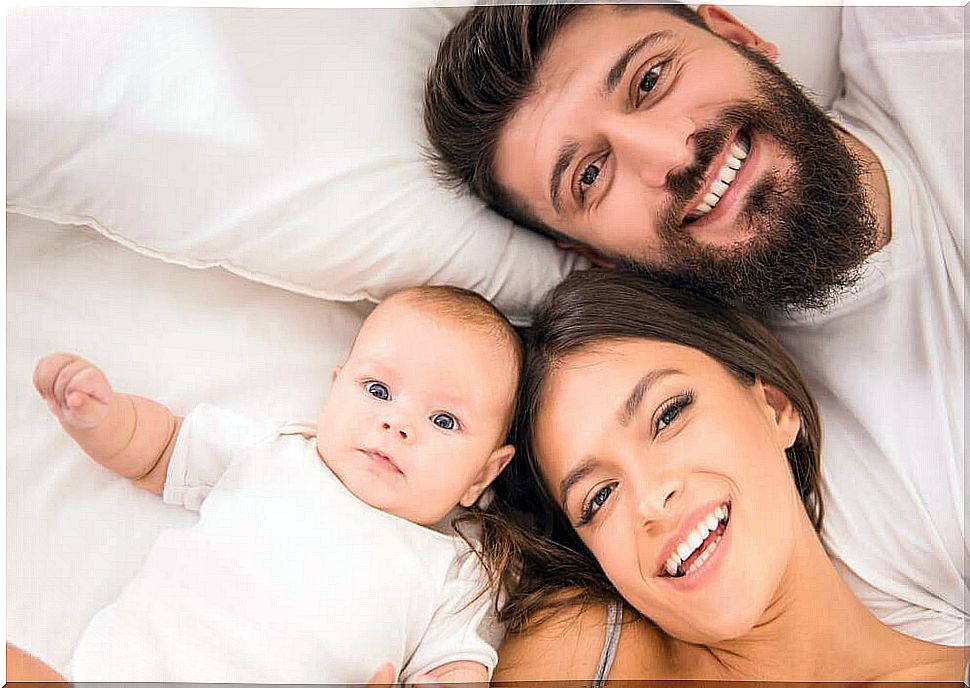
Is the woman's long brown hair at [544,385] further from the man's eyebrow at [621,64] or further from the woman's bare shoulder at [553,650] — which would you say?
the man's eyebrow at [621,64]

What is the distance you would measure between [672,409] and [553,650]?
10.1 inches

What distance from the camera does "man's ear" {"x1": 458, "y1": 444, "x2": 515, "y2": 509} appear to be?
921 millimetres

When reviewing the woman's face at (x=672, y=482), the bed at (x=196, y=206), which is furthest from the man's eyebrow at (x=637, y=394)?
the bed at (x=196, y=206)

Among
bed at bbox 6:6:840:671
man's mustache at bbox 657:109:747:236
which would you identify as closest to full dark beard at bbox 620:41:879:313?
man's mustache at bbox 657:109:747:236

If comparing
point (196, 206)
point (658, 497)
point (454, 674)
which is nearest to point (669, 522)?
point (658, 497)

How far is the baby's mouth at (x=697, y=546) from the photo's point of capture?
880mm

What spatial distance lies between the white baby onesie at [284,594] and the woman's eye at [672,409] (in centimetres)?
23

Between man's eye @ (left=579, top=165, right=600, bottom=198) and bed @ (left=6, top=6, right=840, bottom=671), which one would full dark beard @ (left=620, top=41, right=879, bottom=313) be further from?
bed @ (left=6, top=6, right=840, bottom=671)

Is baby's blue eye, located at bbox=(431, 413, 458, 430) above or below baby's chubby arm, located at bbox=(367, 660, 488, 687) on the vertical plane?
above

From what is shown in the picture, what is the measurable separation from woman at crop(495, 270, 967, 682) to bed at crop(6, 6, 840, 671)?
17 centimetres

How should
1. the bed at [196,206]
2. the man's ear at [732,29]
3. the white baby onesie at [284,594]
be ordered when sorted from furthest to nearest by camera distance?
the man's ear at [732,29]
the bed at [196,206]
the white baby onesie at [284,594]

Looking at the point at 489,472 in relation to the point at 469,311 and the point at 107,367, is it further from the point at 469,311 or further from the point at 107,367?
the point at 107,367

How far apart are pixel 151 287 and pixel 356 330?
0.21 m

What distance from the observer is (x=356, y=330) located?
996 millimetres
